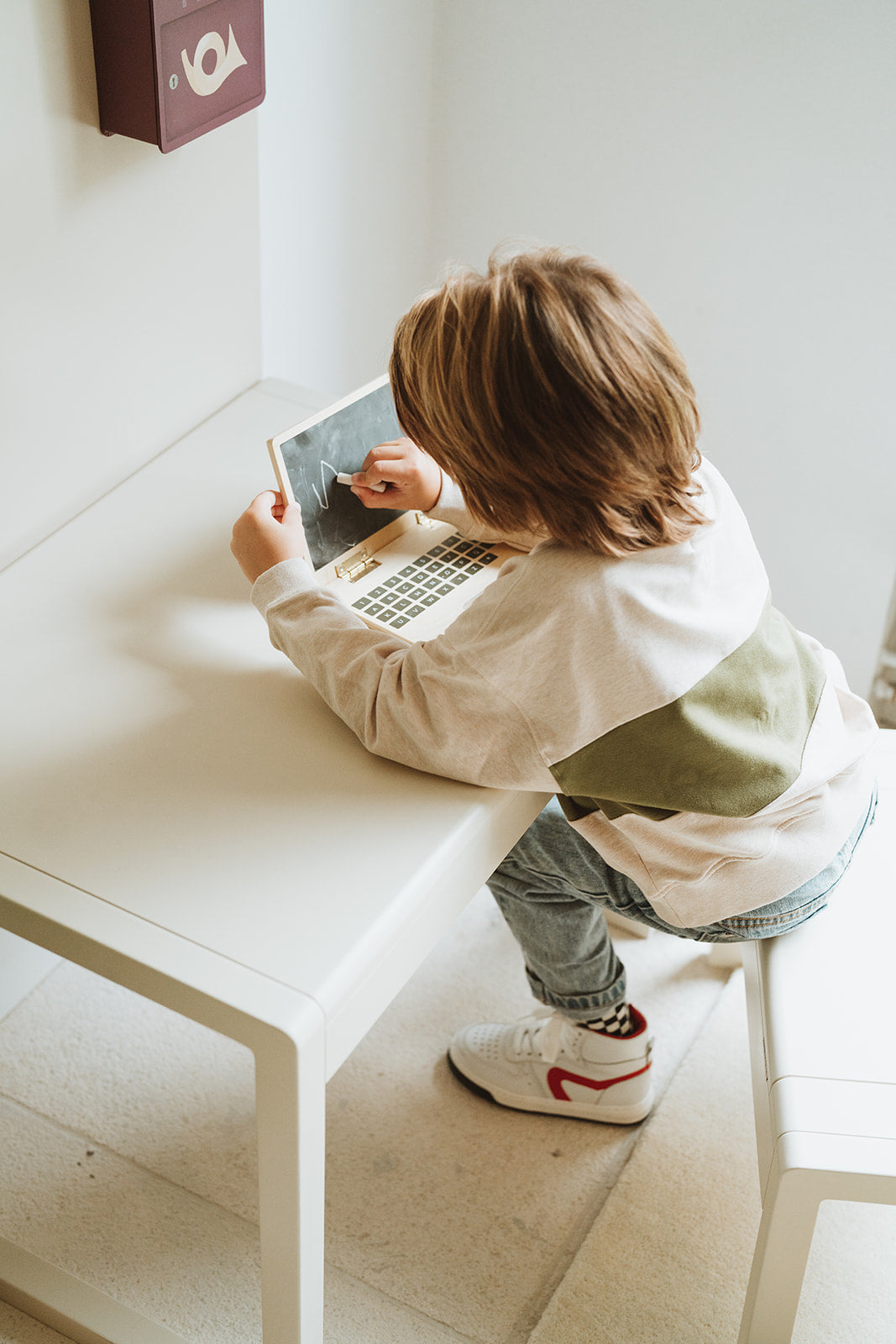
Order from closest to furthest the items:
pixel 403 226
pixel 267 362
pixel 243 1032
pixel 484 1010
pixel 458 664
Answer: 1. pixel 243 1032
2. pixel 458 664
3. pixel 484 1010
4. pixel 267 362
5. pixel 403 226

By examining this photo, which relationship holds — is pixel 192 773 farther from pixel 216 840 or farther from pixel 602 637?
pixel 602 637

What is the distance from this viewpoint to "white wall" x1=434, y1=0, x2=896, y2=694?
1518 millimetres

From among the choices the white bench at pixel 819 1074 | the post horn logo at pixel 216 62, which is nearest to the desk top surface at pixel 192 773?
the white bench at pixel 819 1074

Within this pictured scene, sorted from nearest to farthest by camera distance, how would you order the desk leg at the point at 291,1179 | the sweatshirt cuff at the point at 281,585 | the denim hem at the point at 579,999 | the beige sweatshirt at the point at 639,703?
the desk leg at the point at 291,1179 < the beige sweatshirt at the point at 639,703 < the sweatshirt cuff at the point at 281,585 < the denim hem at the point at 579,999

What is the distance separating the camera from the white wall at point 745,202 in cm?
152

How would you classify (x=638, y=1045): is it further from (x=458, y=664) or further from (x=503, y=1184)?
(x=458, y=664)

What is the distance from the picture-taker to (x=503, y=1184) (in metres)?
1.25

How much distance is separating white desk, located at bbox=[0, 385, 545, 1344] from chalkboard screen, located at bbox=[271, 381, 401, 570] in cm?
9

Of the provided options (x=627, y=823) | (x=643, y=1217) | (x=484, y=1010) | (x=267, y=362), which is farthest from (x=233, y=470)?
(x=643, y=1217)

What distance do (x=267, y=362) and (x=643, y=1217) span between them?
111cm

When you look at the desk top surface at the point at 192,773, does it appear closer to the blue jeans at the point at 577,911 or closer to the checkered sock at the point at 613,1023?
the blue jeans at the point at 577,911

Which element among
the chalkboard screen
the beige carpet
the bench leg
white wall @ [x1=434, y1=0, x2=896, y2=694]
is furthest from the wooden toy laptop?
white wall @ [x1=434, y1=0, x2=896, y2=694]

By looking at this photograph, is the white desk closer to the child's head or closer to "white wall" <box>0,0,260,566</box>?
"white wall" <box>0,0,260,566</box>

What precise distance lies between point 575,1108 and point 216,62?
108cm
